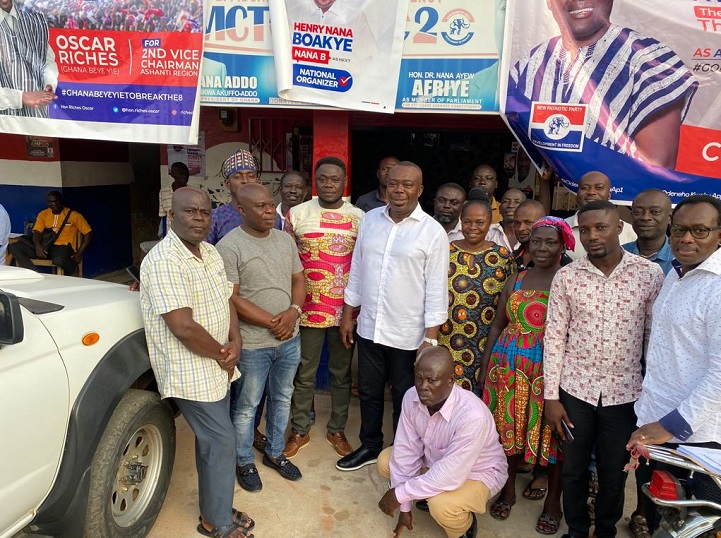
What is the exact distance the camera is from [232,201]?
3.43 m

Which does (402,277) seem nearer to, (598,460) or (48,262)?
(598,460)

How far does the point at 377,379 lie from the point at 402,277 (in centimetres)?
72

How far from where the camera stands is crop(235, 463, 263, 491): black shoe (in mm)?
3113

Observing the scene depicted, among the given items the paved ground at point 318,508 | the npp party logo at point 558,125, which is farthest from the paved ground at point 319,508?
the npp party logo at point 558,125

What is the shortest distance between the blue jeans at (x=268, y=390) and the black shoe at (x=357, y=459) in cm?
39

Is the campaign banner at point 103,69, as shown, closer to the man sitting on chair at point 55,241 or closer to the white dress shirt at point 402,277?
the man sitting on chair at point 55,241

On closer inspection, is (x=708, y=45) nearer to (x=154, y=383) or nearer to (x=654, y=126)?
(x=654, y=126)

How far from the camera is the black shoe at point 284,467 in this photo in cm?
327

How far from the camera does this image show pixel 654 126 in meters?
4.26

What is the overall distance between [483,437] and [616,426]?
1.98 ft

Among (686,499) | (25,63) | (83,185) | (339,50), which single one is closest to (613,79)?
(339,50)

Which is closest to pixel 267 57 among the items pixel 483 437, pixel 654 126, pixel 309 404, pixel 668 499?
pixel 309 404

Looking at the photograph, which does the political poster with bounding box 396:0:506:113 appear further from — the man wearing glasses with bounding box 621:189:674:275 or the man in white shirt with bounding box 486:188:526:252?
the man wearing glasses with bounding box 621:189:674:275

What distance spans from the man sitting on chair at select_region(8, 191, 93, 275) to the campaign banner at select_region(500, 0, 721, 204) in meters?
5.85
